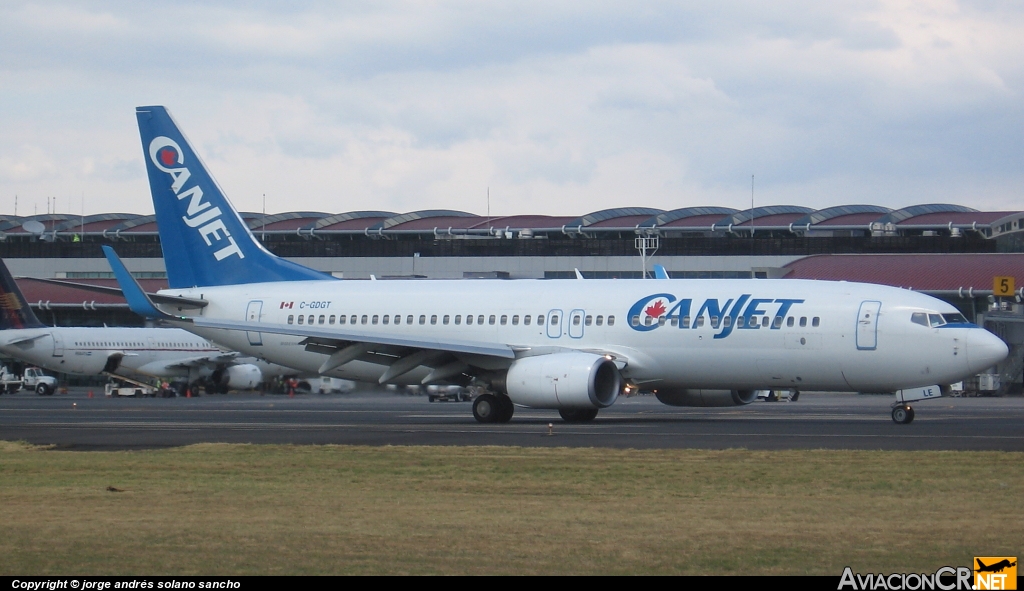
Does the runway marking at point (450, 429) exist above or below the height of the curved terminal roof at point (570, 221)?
below

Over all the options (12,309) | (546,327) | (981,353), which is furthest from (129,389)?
(981,353)

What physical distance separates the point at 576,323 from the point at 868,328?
729 cm

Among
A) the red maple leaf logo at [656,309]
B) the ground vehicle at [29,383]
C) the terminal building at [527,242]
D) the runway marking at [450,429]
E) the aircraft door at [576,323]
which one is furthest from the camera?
the terminal building at [527,242]

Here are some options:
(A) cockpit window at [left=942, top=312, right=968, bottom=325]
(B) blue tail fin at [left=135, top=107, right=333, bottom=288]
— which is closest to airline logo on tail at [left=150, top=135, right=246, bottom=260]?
(B) blue tail fin at [left=135, top=107, right=333, bottom=288]

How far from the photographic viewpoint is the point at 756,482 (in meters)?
15.8

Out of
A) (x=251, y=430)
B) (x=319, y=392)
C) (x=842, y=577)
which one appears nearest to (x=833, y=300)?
(x=251, y=430)

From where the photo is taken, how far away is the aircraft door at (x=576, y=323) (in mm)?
31953

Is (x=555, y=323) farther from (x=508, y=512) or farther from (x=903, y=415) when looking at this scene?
(x=508, y=512)

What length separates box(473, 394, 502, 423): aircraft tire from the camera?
1227 inches

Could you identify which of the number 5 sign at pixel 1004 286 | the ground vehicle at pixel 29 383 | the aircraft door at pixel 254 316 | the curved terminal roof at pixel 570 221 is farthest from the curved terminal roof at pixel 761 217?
the aircraft door at pixel 254 316

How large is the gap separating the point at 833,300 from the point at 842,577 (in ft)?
70.1

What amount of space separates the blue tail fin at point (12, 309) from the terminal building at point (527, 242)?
14389 millimetres

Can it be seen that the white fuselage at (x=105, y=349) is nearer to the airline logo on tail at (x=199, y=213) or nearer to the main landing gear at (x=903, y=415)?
the airline logo on tail at (x=199, y=213)

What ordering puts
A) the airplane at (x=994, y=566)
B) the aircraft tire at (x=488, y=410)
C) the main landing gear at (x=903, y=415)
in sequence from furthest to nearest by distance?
the aircraft tire at (x=488, y=410)
the main landing gear at (x=903, y=415)
the airplane at (x=994, y=566)
